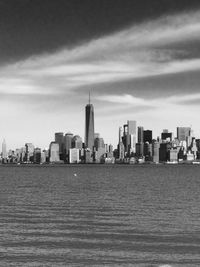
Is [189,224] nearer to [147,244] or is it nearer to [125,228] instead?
[125,228]

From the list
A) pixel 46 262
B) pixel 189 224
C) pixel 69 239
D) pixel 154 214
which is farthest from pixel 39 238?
pixel 154 214

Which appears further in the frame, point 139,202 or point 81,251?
point 139,202

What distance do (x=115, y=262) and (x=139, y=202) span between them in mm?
45638

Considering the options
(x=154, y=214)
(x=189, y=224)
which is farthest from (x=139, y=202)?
(x=189, y=224)

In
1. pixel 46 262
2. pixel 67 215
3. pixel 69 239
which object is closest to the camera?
pixel 46 262

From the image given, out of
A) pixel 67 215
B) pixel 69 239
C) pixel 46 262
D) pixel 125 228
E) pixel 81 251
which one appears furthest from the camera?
pixel 67 215

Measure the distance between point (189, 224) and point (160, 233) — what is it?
7241 millimetres

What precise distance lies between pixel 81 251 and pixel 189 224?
17.5m

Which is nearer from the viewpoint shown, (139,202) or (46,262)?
(46,262)

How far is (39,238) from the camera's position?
1784 inches

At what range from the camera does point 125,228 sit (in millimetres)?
51625

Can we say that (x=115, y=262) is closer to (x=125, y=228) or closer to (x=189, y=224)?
(x=125, y=228)

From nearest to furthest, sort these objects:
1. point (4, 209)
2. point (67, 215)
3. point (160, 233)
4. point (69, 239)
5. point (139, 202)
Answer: point (69, 239)
point (160, 233)
point (67, 215)
point (4, 209)
point (139, 202)

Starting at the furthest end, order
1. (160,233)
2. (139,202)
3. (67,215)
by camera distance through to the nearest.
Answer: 1. (139,202)
2. (67,215)
3. (160,233)
